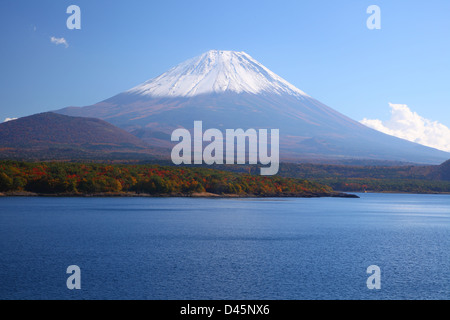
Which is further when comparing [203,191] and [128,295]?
[203,191]

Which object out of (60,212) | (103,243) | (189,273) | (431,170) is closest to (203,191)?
(60,212)

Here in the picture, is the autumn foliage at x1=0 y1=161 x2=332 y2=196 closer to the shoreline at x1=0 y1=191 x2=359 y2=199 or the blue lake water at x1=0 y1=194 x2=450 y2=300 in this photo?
the shoreline at x1=0 y1=191 x2=359 y2=199

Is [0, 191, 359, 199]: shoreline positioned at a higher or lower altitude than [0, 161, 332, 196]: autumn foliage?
lower

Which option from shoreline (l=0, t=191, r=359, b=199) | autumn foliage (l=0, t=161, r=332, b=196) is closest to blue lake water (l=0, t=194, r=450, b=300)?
shoreline (l=0, t=191, r=359, b=199)

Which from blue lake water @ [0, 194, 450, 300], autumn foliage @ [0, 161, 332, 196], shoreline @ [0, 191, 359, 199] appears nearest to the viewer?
blue lake water @ [0, 194, 450, 300]

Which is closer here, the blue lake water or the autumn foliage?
the blue lake water

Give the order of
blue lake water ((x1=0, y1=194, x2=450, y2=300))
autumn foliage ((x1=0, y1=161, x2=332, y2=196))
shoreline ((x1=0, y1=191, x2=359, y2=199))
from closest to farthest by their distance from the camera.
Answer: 1. blue lake water ((x1=0, y1=194, x2=450, y2=300))
2. shoreline ((x1=0, y1=191, x2=359, y2=199))
3. autumn foliage ((x1=0, y1=161, x2=332, y2=196))

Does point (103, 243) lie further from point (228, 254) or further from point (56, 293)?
point (56, 293)

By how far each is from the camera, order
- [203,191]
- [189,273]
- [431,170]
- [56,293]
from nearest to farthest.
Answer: [56,293] → [189,273] → [203,191] → [431,170]

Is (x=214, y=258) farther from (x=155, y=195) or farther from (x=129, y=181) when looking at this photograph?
(x=155, y=195)
